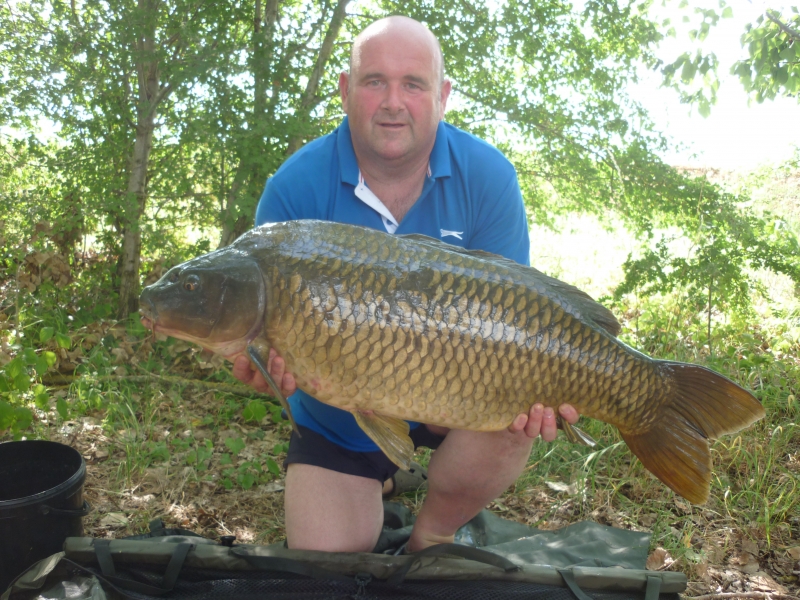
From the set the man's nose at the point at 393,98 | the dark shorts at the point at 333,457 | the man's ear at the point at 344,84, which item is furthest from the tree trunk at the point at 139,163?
the dark shorts at the point at 333,457

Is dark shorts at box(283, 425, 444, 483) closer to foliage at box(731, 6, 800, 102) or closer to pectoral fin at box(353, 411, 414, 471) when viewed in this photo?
pectoral fin at box(353, 411, 414, 471)

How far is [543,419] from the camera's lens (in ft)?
5.17

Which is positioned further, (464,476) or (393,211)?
(393,211)

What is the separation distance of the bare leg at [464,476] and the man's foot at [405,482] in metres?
0.39

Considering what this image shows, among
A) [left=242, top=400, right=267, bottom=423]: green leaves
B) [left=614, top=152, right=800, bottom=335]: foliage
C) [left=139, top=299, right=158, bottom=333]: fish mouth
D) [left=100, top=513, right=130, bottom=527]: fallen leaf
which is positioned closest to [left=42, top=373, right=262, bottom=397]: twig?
[left=242, top=400, right=267, bottom=423]: green leaves

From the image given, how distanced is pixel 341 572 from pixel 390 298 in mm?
672

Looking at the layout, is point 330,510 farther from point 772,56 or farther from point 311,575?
point 772,56

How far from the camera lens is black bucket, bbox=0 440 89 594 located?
5.64ft

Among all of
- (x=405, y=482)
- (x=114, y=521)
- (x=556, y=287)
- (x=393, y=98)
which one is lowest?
(x=114, y=521)

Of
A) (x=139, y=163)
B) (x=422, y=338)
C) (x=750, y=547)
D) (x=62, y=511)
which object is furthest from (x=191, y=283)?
(x=139, y=163)

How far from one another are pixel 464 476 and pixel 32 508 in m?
1.12

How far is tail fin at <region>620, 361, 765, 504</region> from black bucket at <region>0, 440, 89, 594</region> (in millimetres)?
1492

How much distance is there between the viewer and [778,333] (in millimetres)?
3459

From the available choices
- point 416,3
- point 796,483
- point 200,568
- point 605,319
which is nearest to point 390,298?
point 605,319
